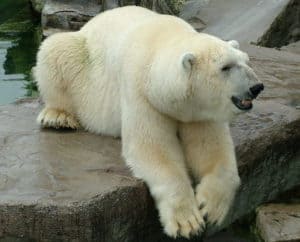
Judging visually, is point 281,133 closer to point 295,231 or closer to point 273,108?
point 273,108

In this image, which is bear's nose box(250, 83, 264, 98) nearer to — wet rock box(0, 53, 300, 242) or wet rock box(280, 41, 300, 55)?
wet rock box(0, 53, 300, 242)

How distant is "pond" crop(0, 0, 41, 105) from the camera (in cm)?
806

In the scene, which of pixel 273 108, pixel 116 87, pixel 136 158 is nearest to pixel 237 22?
pixel 273 108

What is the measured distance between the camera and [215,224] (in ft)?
12.5

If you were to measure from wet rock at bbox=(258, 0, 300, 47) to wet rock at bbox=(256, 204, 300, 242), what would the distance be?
10.9ft

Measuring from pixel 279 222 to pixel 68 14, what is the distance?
6.19m

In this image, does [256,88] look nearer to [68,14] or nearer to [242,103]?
[242,103]

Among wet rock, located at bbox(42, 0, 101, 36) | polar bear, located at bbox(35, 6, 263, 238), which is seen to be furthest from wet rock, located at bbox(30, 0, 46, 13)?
polar bear, located at bbox(35, 6, 263, 238)

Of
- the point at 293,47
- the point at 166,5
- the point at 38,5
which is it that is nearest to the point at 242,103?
the point at 293,47

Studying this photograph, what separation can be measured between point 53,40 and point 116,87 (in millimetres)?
655

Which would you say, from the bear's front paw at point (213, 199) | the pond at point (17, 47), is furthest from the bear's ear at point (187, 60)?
the pond at point (17, 47)

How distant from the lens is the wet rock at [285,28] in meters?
7.57

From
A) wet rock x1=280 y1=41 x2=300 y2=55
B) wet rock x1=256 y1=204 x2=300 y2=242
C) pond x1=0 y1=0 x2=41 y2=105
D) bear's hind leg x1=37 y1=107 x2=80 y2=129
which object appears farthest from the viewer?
pond x1=0 y1=0 x2=41 y2=105

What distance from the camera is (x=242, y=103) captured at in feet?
11.7
